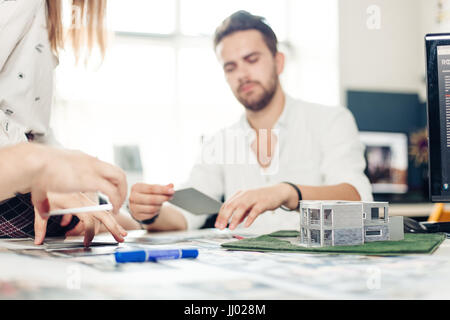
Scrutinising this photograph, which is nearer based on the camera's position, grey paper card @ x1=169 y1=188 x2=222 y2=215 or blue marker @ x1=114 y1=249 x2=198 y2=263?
blue marker @ x1=114 y1=249 x2=198 y2=263

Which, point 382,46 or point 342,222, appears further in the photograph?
point 382,46

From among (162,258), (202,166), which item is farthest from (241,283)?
(202,166)

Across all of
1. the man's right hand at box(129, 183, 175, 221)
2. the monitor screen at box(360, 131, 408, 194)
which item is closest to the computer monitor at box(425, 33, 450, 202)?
the man's right hand at box(129, 183, 175, 221)

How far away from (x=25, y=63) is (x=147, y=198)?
415 millimetres

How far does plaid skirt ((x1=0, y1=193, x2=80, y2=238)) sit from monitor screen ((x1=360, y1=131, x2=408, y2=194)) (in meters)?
3.02

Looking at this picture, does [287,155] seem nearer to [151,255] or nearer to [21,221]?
[21,221]

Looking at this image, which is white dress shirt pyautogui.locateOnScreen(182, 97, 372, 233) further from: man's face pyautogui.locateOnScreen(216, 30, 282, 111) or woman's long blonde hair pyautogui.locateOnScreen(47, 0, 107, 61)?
woman's long blonde hair pyautogui.locateOnScreen(47, 0, 107, 61)

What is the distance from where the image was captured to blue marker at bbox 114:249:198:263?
64 cm

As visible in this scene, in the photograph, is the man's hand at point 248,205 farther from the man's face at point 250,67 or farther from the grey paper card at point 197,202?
the man's face at point 250,67

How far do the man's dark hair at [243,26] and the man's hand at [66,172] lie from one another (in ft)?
5.24

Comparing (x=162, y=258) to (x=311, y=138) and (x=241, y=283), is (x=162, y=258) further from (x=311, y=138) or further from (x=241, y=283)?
(x=311, y=138)

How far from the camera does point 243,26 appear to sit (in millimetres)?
2057

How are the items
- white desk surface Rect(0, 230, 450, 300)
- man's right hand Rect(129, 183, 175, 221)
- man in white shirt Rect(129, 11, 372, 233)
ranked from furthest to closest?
man in white shirt Rect(129, 11, 372, 233) → man's right hand Rect(129, 183, 175, 221) → white desk surface Rect(0, 230, 450, 300)

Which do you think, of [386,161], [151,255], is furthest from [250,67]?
[386,161]
